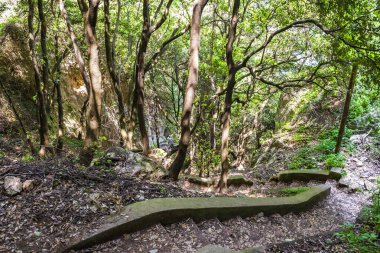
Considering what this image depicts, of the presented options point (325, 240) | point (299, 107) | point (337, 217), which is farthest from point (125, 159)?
point (299, 107)

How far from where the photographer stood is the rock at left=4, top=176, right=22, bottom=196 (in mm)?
3442

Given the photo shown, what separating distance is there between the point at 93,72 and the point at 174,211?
385 cm

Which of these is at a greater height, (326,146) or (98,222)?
(326,146)

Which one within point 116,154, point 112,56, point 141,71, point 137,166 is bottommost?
point 137,166

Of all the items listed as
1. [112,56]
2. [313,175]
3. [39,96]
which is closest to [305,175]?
[313,175]

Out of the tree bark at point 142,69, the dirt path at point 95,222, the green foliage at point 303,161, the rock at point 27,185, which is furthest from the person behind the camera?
the green foliage at point 303,161

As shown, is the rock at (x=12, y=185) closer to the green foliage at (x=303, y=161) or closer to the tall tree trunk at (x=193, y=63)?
the tall tree trunk at (x=193, y=63)

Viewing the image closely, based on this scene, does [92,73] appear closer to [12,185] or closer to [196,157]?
[12,185]

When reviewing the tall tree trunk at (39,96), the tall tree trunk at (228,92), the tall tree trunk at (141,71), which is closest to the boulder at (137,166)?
the tall tree trunk at (228,92)

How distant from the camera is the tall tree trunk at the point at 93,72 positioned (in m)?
6.23

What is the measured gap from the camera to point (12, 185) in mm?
3496

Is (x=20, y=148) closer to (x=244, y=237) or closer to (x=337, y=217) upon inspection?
(x=244, y=237)

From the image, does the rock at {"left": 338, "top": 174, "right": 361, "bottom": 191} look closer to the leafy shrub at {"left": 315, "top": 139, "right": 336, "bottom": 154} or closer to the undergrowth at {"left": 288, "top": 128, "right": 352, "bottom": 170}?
the undergrowth at {"left": 288, "top": 128, "right": 352, "bottom": 170}

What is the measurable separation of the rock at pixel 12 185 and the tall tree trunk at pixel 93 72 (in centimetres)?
280
